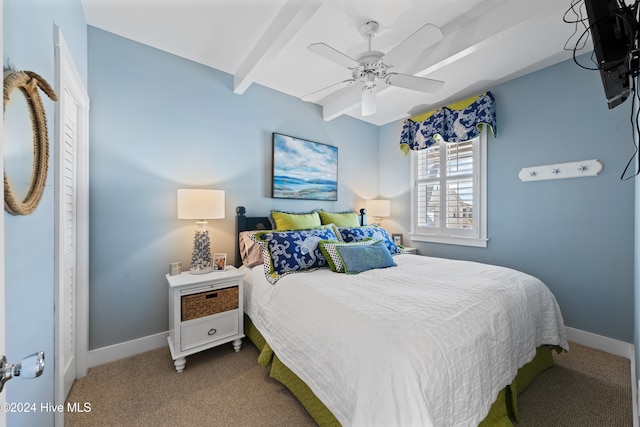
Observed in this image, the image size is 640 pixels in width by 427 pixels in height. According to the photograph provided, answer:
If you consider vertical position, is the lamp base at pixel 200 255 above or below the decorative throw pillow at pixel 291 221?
below

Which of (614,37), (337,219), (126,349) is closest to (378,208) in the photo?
(337,219)

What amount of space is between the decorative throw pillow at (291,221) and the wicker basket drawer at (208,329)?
3.19 ft

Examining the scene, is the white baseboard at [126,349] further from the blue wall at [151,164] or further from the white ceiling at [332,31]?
the white ceiling at [332,31]

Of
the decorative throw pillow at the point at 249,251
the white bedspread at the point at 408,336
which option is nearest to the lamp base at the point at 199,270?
the decorative throw pillow at the point at 249,251

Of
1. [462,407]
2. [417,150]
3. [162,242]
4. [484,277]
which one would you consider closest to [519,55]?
[417,150]

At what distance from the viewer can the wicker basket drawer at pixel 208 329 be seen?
6.76 ft

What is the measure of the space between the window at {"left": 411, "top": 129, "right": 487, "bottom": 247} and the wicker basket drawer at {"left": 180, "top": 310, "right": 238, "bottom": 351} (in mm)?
2682

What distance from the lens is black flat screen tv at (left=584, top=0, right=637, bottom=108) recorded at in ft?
3.03

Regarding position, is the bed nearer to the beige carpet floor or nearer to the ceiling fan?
the beige carpet floor

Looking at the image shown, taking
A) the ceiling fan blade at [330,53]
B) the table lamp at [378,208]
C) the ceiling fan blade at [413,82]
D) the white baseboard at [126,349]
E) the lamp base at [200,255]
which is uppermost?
the ceiling fan blade at [330,53]

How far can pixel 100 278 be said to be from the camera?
214cm

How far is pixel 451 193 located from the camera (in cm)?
341

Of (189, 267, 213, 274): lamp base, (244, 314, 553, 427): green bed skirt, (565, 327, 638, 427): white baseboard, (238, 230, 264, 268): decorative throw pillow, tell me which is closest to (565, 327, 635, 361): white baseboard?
(565, 327, 638, 427): white baseboard

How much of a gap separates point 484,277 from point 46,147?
103 inches
